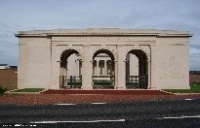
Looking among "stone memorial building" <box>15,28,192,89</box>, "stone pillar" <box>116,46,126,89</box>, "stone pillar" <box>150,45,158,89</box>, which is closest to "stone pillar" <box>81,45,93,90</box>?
"stone memorial building" <box>15,28,192,89</box>

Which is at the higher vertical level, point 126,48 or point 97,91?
point 126,48

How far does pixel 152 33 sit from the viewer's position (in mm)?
33719

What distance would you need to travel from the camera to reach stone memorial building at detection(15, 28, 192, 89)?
33844 millimetres

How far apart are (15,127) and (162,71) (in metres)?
27.1

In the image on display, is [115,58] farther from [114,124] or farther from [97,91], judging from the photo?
[114,124]

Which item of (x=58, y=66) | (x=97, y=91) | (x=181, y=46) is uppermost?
(x=181, y=46)

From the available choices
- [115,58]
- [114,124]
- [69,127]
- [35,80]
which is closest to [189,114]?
[114,124]

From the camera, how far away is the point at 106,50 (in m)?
35.1

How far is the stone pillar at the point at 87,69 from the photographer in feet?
111

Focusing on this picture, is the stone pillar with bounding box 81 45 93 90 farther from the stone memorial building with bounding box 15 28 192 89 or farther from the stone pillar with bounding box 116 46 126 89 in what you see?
the stone pillar with bounding box 116 46 126 89

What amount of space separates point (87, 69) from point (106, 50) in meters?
3.30

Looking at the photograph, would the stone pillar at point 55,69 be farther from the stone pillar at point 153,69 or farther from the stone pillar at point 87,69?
the stone pillar at point 153,69

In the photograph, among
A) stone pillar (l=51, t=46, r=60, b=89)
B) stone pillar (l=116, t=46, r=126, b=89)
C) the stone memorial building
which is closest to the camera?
the stone memorial building

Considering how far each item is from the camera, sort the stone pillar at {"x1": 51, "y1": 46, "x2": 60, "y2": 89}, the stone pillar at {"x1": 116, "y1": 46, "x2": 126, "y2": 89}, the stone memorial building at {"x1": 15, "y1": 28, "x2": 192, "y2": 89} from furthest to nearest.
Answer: the stone pillar at {"x1": 51, "y1": 46, "x2": 60, "y2": 89}, the stone pillar at {"x1": 116, "y1": 46, "x2": 126, "y2": 89}, the stone memorial building at {"x1": 15, "y1": 28, "x2": 192, "y2": 89}
